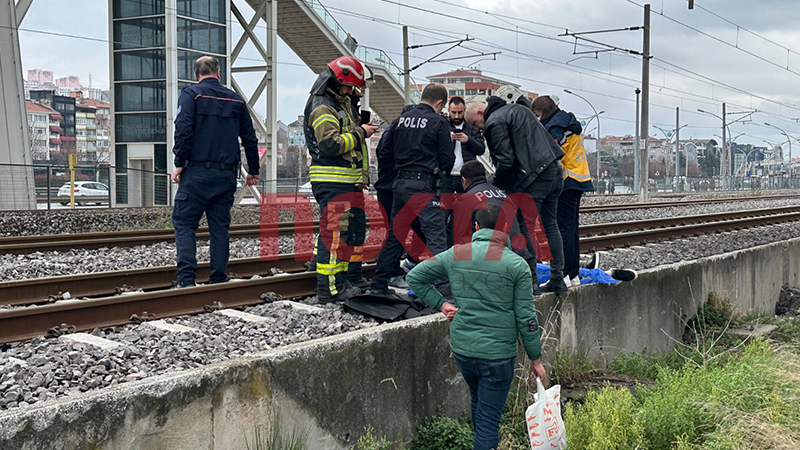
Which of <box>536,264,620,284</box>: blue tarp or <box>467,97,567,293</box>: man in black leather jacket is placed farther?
<box>536,264,620,284</box>: blue tarp

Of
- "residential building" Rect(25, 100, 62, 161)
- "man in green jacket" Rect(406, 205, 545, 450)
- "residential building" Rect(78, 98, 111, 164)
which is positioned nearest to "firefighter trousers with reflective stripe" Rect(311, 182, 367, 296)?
"man in green jacket" Rect(406, 205, 545, 450)

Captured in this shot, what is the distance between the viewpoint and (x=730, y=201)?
3222 cm

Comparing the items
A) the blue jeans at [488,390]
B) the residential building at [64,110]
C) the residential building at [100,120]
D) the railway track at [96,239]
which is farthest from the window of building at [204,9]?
the residential building at [100,120]

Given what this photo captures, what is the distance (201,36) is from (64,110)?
5449 inches

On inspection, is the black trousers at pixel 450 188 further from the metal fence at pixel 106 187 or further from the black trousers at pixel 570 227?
the metal fence at pixel 106 187

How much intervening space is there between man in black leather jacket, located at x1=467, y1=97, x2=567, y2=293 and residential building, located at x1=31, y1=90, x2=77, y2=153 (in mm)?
144392

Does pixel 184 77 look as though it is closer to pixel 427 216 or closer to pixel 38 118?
pixel 427 216

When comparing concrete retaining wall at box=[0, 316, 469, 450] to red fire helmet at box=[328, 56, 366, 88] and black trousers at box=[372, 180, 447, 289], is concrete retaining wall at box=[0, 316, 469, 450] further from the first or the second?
red fire helmet at box=[328, 56, 366, 88]

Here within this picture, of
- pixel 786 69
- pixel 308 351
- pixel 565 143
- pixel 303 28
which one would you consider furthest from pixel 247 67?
pixel 786 69

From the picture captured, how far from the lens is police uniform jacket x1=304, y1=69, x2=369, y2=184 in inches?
253

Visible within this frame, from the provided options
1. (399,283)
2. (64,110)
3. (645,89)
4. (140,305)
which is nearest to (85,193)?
(645,89)

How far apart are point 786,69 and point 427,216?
36.2m

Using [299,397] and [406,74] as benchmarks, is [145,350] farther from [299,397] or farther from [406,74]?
[406,74]

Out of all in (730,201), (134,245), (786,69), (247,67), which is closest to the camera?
(134,245)
